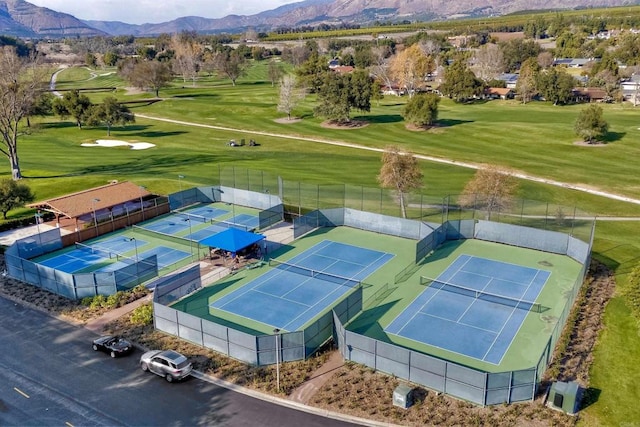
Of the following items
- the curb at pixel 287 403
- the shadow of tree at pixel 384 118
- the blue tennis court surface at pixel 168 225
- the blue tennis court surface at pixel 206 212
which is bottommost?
the curb at pixel 287 403

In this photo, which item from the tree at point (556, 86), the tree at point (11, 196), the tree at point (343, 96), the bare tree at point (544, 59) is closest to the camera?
the tree at point (11, 196)

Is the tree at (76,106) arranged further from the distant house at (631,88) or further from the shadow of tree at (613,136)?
the distant house at (631,88)

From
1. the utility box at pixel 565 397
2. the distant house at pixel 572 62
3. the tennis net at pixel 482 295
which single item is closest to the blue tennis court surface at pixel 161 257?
the tennis net at pixel 482 295

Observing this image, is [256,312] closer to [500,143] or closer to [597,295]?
[597,295]

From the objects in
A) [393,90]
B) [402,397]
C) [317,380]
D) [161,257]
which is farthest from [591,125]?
[393,90]

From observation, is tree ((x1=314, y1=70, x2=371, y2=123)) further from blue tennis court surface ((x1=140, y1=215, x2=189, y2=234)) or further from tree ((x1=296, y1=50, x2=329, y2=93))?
blue tennis court surface ((x1=140, y1=215, x2=189, y2=234))

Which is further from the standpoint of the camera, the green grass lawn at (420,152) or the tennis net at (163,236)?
the tennis net at (163,236)

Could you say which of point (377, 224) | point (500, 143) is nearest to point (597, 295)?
point (377, 224)

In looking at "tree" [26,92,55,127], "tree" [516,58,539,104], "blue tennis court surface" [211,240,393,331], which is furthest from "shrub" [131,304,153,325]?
"tree" [516,58,539,104]

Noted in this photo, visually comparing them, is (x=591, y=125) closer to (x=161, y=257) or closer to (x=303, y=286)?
(x=303, y=286)
